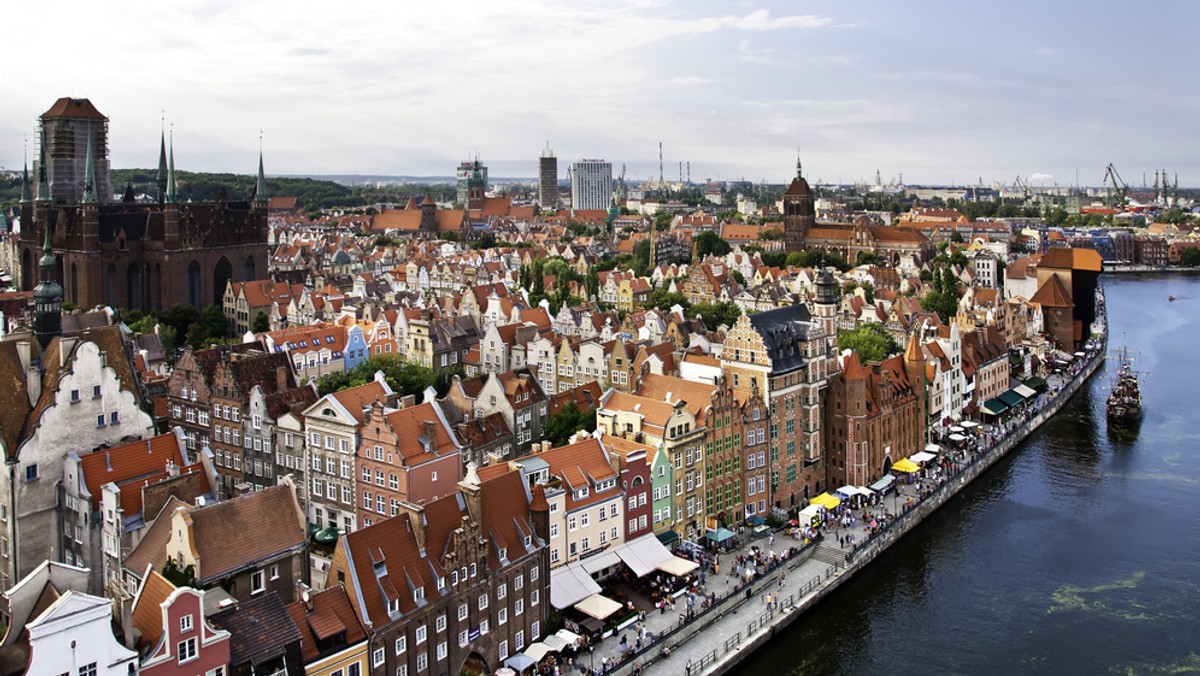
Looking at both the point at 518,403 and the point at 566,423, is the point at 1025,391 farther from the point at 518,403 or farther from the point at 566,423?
the point at 518,403

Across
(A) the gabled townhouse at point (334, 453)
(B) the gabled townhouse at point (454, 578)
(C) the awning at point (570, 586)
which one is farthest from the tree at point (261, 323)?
(B) the gabled townhouse at point (454, 578)

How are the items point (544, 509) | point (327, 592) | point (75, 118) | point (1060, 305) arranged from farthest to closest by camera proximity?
point (75, 118)
point (1060, 305)
point (544, 509)
point (327, 592)

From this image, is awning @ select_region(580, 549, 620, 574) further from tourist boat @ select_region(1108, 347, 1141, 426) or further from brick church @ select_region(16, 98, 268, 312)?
brick church @ select_region(16, 98, 268, 312)

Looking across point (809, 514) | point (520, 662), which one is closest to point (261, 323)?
point (809, 514)

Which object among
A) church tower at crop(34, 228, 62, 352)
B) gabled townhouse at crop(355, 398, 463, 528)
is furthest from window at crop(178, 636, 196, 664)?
church tower at crop(34, 228, 62, 352)

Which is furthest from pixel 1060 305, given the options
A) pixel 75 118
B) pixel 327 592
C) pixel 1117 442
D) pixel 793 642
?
pixel 75 118

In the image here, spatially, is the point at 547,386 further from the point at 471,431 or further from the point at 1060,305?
the point at 1060,305

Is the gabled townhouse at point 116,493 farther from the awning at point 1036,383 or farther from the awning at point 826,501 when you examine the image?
the awning at point 1036,383
